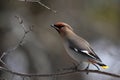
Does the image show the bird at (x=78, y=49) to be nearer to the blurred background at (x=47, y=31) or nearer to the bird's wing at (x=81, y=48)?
the bird's wing at (x=81, y=48)

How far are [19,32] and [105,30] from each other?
2.93 metres

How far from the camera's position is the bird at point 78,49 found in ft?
21.1

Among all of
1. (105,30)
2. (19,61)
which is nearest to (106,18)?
(105,30)

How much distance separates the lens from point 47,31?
13.1 metres

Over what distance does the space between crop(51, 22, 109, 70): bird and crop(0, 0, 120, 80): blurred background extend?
4530 mm

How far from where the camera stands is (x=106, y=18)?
14.7 meters

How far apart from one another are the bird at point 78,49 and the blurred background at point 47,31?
4.53 meters

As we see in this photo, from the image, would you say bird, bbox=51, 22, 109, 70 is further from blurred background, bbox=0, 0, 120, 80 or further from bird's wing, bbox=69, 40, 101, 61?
blurred background, bbox=0, 0, 120, 80

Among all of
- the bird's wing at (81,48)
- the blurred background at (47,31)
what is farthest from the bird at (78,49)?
the blurred background at (47,31)

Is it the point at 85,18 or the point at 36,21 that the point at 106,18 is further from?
the point at 36,21

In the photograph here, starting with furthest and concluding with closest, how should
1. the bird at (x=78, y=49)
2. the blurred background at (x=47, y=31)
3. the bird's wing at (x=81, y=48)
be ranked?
1. the blurred background at (x=47, y=31)
2. the bird's wing at (x=81, y=48)
3. the bird at (x=78, y=49)

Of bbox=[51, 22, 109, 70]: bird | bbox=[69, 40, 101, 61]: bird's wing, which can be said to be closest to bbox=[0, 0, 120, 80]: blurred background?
bbox=[51, 22, 109, 70]: bird

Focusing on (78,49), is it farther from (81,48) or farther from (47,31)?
(47,31)

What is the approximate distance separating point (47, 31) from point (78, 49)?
6.48 meters
